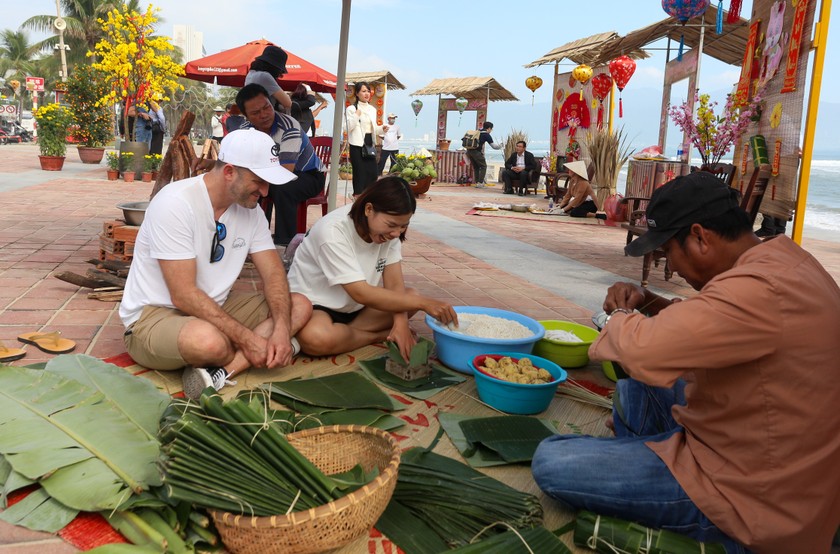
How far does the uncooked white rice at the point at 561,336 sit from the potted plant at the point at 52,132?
12.4 m

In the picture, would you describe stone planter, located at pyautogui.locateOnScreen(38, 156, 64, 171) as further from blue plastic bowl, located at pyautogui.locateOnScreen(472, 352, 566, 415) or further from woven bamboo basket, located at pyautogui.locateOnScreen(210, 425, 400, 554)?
woven bamboo basket, located at pyautogui.locateOnScreen(210, 425, 400, 554)

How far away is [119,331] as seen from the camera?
344 cm

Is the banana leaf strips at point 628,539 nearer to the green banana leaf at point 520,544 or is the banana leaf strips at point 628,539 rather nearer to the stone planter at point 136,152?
the green banana leaf at point 520,544

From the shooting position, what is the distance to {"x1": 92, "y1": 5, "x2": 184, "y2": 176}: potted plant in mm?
10797

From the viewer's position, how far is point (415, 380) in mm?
2973

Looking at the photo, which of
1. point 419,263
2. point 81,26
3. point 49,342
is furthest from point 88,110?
point 81,26

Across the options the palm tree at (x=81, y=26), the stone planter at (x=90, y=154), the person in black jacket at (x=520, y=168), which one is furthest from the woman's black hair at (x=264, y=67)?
the palm tree at (x=81, y=26)

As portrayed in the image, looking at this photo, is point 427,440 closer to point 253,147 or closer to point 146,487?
point 146,487

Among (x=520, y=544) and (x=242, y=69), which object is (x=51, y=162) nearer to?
(x=242, y=69)

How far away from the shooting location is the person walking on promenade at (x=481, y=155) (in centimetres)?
1688

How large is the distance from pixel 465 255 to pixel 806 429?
5.09m

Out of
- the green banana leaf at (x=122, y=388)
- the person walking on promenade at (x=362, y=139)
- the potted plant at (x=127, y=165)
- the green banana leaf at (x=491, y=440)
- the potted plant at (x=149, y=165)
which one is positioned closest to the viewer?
the green banana leaf at (x=122, y=388)

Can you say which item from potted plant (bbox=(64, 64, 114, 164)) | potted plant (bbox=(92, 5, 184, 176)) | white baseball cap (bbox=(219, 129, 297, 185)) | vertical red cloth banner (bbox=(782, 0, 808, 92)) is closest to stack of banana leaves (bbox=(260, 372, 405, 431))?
white baseball cap (bbox=(219, 129, 297, 185))

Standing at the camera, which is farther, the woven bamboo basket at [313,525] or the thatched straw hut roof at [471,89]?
the thatched straw hut roof at [471,89]
